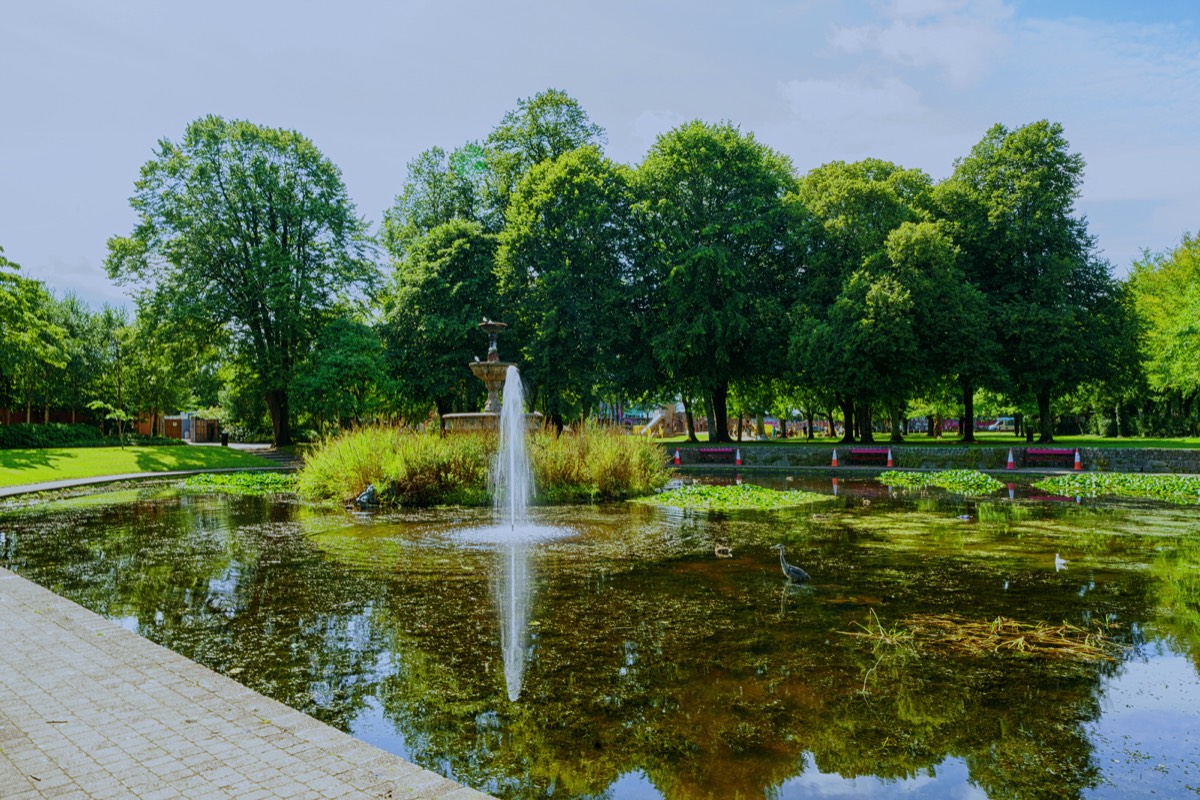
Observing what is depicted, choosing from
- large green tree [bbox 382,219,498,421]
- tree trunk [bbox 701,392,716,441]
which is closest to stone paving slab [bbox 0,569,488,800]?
large green tree [bbox 382,219,498,421]

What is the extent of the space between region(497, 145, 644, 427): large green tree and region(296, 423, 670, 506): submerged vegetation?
58.4 ft

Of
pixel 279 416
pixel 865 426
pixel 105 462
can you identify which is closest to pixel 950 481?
pixel 865 426

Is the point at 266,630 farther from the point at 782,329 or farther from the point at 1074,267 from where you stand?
the point at 1074,267

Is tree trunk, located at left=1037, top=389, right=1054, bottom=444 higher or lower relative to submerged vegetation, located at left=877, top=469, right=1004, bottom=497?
higher

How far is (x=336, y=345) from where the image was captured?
3788 centimetres

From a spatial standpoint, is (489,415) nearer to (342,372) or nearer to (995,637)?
(995,637)

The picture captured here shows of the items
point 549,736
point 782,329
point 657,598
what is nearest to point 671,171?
point 782,329

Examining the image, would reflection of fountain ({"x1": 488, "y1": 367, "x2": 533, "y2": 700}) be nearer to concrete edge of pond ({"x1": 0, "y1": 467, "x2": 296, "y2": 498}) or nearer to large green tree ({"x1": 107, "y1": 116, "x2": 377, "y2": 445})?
concrete edge of pond ({"x1": 0, "y1": 467, "x2": 296, "y2": 498})

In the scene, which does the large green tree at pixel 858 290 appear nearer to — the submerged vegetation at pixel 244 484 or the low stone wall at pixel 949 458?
the low stone wall at pixel 949 458

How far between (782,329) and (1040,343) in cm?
1174

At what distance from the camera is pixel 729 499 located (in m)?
17.5

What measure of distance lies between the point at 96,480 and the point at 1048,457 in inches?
1298

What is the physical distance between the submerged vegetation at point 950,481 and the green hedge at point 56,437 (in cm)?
3784

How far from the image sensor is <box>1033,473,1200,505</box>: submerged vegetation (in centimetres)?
1878
